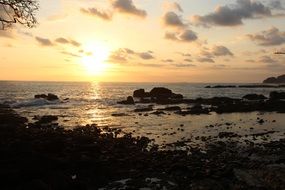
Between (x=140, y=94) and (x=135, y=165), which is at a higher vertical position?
(x=140, y=94)

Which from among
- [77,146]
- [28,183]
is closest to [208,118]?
[77,146]

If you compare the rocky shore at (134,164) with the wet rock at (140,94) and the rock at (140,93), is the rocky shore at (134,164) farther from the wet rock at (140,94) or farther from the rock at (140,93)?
the rock at (140,93)

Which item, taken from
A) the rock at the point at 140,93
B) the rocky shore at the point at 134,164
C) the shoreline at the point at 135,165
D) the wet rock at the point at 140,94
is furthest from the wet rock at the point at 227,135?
the rock at the point at 140,93

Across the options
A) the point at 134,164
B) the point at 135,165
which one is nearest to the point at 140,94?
the point at 134,164

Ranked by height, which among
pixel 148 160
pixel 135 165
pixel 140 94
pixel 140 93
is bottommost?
pixel 135 165

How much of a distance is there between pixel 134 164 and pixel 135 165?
0.23 m

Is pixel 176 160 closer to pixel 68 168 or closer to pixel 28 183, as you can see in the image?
pixel 68 168

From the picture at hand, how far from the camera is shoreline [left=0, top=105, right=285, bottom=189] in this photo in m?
18.8

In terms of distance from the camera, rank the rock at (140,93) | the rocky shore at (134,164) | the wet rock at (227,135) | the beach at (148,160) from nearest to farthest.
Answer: the rocky shore at (134,164), the beach at (148,160), the wet rock at (227,135), the rock at (140,93)

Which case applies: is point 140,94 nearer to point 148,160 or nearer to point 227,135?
point 227,135

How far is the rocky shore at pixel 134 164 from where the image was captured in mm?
18750

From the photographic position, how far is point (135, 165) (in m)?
23.0

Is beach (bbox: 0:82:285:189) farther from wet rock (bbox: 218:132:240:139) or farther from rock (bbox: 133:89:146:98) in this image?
rock (bbox: 133:89:146:98)

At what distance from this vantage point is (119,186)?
18938 millimetres
